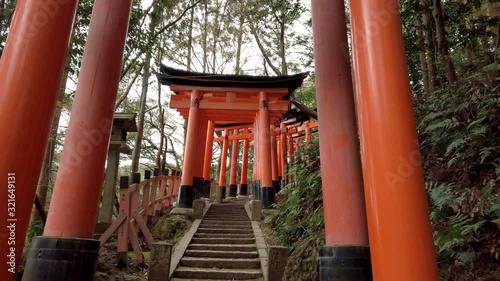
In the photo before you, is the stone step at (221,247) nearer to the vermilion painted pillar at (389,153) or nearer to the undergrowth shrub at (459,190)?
the undergrowth shrub at (459,190)

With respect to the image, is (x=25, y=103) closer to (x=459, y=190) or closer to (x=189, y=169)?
(x=459, y=190)

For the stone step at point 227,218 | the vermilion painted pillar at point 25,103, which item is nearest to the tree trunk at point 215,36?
the stone step at point 227,218

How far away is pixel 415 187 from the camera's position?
1990 millimetres

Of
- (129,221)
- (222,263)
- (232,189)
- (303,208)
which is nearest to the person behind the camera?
(129,221)

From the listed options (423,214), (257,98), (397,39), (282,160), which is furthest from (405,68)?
(282,160)

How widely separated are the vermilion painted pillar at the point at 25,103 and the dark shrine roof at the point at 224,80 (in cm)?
961

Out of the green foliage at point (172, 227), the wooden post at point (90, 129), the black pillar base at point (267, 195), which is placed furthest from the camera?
the black pillar base at point (267, 195)

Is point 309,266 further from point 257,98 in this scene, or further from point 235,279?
point 257,98

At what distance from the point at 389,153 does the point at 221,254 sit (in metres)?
5.72

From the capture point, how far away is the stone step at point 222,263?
6.53 metres

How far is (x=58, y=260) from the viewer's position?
2562mm

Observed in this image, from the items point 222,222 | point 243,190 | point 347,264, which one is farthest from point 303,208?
point 243,190

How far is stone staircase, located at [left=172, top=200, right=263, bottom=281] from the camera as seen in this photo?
610 cm

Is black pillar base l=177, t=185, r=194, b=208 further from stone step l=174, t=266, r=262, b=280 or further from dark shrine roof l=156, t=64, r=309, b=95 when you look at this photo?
stone step l=174, t=266, r=262, b=280
